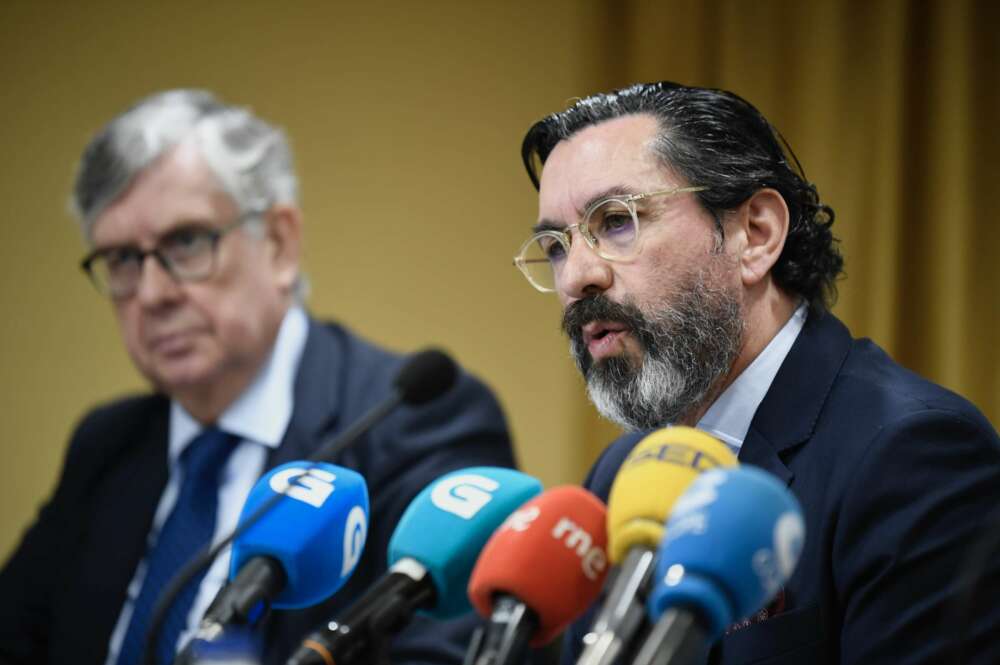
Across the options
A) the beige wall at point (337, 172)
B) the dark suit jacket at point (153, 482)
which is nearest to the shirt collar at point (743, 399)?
the dark suit jacket at point (153, 482)

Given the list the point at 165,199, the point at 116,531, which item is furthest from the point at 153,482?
the point at 165,199

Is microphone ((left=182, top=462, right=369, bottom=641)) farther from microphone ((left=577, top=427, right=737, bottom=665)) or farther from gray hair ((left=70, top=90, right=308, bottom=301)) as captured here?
gray hair ((left=70, top=90, right=308, bottom=301))

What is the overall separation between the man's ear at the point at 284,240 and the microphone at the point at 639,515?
5.50 feet

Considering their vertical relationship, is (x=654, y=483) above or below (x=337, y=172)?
above

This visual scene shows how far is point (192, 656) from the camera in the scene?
0.98 m

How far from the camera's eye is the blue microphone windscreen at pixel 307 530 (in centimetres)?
115

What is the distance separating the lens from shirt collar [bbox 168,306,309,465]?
2344mm

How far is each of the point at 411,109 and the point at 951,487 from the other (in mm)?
2667

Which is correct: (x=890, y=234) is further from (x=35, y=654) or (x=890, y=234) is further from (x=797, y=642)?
(x=35, y=654)

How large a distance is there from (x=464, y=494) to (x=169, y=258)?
4.71 feet

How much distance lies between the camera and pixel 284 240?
258 centimetres

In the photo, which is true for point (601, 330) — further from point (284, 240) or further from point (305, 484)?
point (284, 240)

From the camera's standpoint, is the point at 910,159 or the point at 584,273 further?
the point at 910,159

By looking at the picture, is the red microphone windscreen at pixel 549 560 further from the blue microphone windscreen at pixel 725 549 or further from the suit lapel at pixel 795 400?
A: the suit lapel at pixel 795 400
